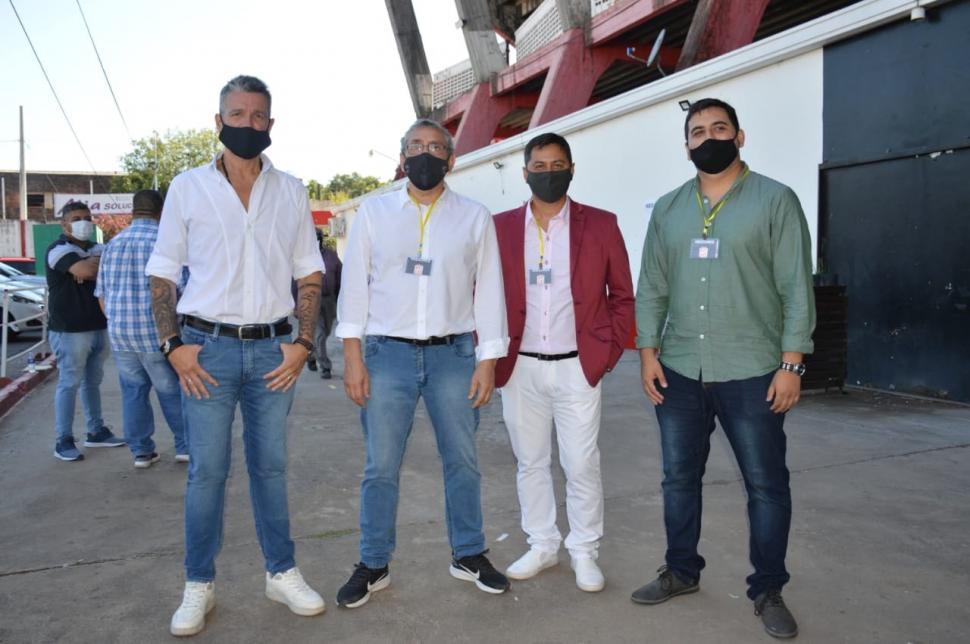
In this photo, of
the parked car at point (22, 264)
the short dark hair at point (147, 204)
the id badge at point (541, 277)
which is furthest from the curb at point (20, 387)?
the parked car at point (22, 264)

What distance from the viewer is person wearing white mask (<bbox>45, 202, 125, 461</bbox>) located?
5766 millimetres

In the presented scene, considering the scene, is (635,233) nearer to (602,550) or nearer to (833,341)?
(833,341)

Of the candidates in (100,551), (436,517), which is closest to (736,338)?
(436,517)

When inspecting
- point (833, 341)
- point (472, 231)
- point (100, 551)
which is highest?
point (472, 231)

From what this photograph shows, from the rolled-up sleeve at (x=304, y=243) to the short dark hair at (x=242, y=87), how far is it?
0.40 metres

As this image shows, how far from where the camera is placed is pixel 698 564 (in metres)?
3.31

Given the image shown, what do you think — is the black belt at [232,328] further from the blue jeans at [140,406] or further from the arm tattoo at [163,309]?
the blue jeans at [140,406]

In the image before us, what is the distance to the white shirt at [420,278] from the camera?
127 inches

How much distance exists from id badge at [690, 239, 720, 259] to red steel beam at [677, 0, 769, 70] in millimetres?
9509

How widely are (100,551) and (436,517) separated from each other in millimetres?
1728

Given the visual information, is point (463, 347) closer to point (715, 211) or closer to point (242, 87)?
point (715, 211)

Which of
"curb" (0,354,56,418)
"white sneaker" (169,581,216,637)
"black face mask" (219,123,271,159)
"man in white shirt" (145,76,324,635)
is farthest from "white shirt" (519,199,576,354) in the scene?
"curb" (0,354,56,418)

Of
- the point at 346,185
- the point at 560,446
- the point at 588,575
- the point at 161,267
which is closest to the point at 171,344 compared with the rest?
the point at 161,267

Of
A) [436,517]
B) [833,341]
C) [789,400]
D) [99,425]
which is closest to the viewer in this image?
[789,400]
